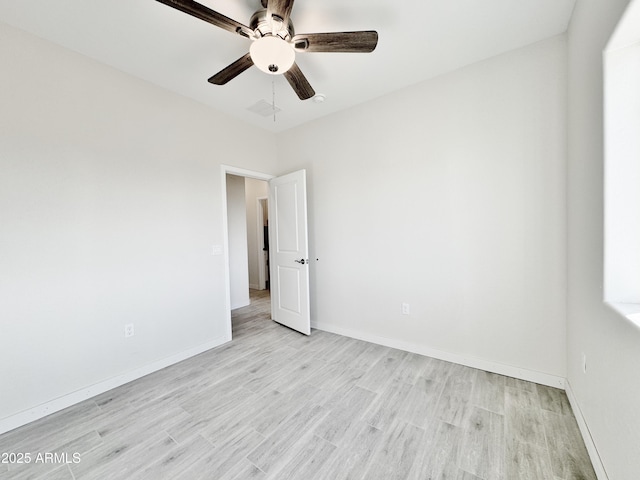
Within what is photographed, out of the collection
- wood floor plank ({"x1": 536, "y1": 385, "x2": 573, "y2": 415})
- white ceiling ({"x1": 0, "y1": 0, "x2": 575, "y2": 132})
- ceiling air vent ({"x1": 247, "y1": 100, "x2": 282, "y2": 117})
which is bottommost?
wood floor plank ({"x1": 536, "y1": 385, "x2": 573, "y2": 415})

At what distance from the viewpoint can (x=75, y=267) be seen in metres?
2.04

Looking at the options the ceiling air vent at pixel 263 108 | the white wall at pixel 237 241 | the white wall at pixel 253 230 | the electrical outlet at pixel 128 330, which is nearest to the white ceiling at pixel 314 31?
the ceiling air vent at pixel 263 108

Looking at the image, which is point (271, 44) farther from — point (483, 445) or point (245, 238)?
point (245, 238)

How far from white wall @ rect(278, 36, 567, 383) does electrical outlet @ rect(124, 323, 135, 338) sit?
212 centimetres

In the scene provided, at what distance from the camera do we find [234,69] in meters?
1.82

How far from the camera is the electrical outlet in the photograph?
231cm

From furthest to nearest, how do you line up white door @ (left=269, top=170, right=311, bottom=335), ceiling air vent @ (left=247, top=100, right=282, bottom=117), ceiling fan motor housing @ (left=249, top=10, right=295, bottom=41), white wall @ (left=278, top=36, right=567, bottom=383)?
1. white door @ (left=269, top=170, right=311, bottom=335)
2. ceiling air vent @ (left=247, top=100, right=282, bottom=117)
3. white wall @ (left=278, top=36, right=567, bottom=383)
4. ceiling fan motor housing @ (left=249, top=10, right=295, bottom=41)

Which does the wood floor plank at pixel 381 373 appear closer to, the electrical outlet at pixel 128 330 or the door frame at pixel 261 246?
the electrical outlet at pixel 128 330

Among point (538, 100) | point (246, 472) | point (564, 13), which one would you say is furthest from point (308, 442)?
point (564, 13)

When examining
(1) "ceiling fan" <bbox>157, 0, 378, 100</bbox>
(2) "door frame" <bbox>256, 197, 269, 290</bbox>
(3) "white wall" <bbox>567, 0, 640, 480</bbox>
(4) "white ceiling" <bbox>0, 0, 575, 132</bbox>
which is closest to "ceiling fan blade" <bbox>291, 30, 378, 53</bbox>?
(1) "ceiling fan" <bbox>157, 0, 378, 100</bbox>

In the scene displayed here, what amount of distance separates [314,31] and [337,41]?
1.73 ft

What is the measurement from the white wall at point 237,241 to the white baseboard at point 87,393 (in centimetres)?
174

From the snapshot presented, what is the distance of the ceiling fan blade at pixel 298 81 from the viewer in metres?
1.80

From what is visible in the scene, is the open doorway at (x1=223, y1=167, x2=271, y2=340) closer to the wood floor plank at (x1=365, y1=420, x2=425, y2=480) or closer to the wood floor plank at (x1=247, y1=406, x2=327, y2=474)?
the wood floor plank at (x1=247, y1=406, x2=327, y2=474)
